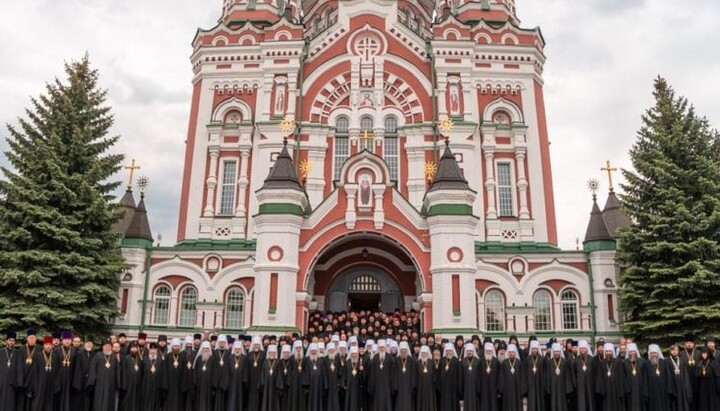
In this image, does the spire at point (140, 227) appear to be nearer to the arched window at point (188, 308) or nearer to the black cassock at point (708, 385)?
the arched window at point (188, 308)

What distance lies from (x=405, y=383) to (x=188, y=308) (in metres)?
11.2

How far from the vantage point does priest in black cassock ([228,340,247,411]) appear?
39.7 feet

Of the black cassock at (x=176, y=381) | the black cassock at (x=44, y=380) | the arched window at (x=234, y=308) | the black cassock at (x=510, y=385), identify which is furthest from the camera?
the arched window at (x=234, y=308)

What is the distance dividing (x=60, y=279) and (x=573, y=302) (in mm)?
16124

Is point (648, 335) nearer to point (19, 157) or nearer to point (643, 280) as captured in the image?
point (643, 280)

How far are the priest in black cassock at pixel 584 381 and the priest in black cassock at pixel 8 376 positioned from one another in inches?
415

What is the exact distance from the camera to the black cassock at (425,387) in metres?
12.2

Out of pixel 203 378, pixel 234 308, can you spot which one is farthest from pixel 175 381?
pixel 234 308

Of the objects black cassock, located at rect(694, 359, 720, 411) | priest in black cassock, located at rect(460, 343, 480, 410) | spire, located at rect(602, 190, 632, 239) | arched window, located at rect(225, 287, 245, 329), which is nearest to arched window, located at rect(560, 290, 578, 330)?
black cassock, located at rect(694, 359, 720, 411)

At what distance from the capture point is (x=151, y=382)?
39.9 ft

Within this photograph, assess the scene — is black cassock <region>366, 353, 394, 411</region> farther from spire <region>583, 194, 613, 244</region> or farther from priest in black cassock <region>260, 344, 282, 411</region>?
spire <region>583, 194, 613, 244</region>


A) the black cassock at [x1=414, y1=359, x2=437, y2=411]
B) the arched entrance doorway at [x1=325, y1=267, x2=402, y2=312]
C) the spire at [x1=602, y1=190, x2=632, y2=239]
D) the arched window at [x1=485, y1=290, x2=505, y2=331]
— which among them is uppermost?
the spire at [x1=602, y1=190, x2=632, y2=239]

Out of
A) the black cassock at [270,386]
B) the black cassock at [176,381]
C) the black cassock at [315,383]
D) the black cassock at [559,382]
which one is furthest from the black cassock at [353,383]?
the black cassock at [559,382]

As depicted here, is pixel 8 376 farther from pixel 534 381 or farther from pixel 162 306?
pixel 162 306
